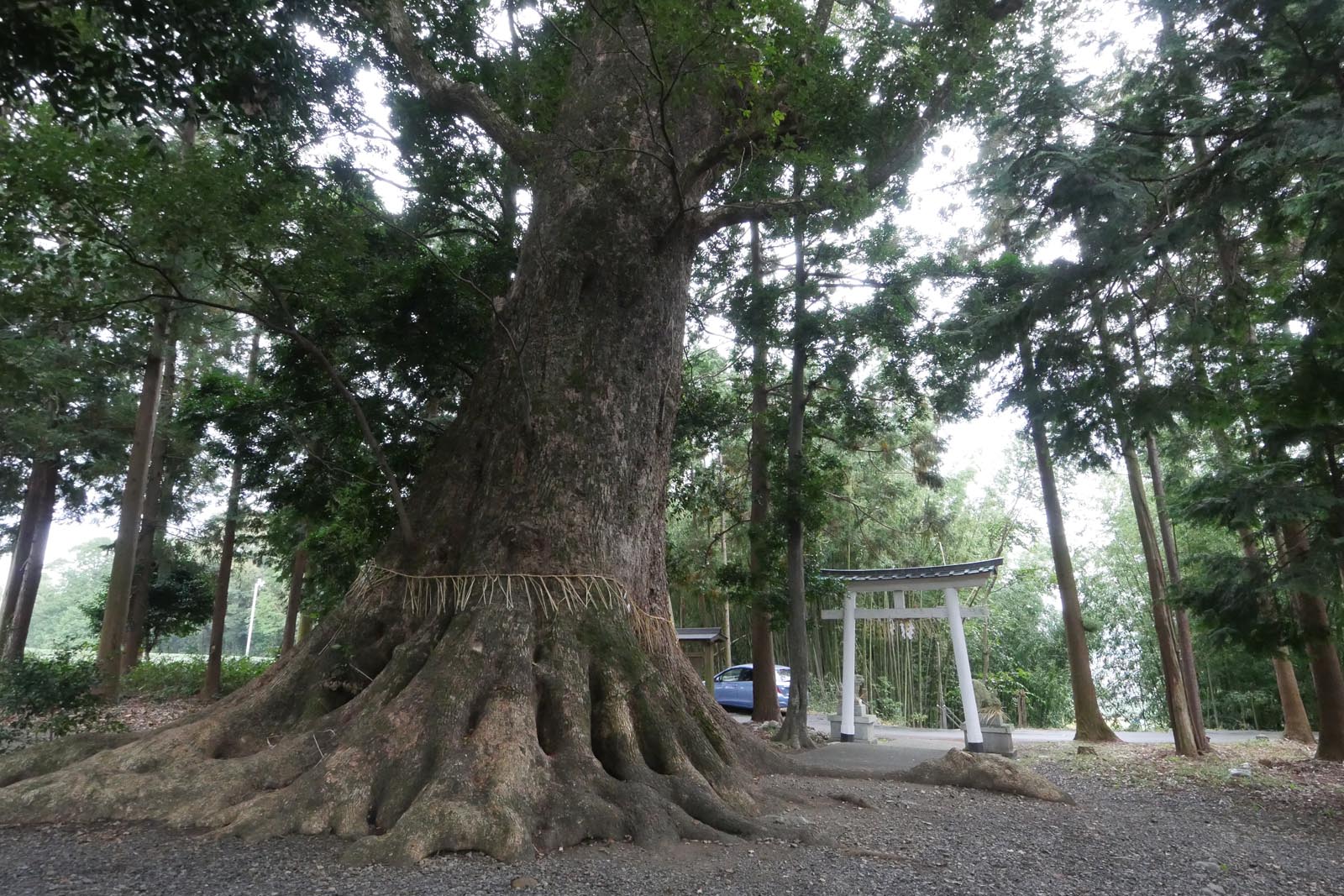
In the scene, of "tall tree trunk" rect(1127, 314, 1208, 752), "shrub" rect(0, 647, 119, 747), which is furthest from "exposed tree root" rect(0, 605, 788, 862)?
"tall tree trunk" rect(1127, 314, 1208, 752)

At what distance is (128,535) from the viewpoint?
9.57m

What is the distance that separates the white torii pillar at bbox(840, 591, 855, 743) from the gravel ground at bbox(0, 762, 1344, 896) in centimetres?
589

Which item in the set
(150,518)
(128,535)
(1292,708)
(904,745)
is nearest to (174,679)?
(150,518)

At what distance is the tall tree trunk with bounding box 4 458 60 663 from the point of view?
12776 millimetres

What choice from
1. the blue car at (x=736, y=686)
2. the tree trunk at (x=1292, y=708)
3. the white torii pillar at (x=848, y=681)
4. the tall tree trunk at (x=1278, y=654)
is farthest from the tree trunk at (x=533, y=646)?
the blue car at (x=736, y=686)

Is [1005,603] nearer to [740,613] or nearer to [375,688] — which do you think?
[740,613]

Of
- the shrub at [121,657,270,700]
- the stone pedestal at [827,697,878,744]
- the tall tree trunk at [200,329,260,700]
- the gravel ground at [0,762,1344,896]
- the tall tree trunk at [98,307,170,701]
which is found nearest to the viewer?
the gravel ground at [0,762,1344,896]

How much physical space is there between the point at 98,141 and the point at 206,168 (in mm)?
580

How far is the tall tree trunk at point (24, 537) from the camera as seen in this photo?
13.3 metres

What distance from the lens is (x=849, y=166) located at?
17.7 feet

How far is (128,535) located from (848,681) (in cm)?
981

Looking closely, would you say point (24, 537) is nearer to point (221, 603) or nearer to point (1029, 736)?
point (221, 603)

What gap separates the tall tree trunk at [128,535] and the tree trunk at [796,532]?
321 inches

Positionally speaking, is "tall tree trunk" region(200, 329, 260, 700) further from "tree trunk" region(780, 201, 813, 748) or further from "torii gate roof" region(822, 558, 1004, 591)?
"torii gate roof" region(822, 558, 1004, 591)
